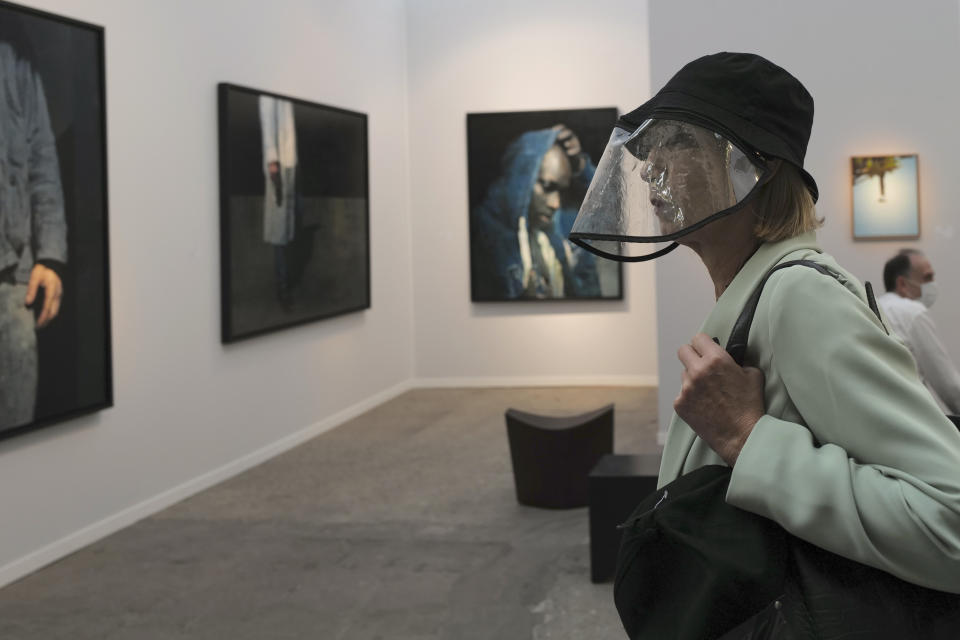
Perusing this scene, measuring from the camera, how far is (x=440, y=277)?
14156 mm

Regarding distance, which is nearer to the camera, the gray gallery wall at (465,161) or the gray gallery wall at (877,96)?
the gray gallery wall at (877,96)

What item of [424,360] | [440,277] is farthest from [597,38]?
[424,360]

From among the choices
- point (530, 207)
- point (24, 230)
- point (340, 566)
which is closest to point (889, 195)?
point (340, 566)

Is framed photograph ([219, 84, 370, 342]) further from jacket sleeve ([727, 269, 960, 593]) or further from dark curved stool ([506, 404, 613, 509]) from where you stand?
jacket sleeve ([727, 269, 960, 593])

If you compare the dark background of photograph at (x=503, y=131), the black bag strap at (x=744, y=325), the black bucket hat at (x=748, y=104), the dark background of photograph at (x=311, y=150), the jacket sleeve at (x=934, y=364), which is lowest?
the jacket sleeve at (x=934, y=364)

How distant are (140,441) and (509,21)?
8172 mm

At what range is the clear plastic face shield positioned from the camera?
5.09 feet

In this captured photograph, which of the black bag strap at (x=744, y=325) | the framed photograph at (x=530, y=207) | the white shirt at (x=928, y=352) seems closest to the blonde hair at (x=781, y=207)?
the black bag strap at (x=744, y=325)

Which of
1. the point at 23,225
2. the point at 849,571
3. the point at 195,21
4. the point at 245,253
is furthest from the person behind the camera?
the point at 245,253

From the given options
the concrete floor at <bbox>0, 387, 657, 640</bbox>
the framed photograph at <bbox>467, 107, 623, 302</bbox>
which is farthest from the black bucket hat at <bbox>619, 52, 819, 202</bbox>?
the framed photograph at <bbox>467, 107, 623, 302</bbox>

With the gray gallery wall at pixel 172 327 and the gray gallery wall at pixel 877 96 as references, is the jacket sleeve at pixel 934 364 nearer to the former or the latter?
the gray gallery wall at pixel 877 96

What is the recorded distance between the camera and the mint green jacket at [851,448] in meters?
1.31

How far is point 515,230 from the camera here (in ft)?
45.8

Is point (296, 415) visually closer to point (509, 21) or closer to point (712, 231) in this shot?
point (509, 21)
